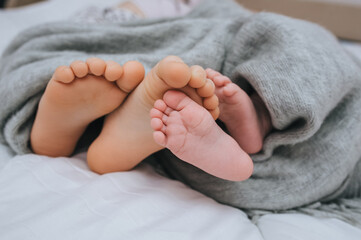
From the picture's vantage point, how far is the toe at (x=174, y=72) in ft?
1.21

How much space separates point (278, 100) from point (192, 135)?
0.56 ft

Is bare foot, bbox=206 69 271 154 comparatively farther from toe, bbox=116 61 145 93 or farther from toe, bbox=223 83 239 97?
toe, bbox=116 61 145 93

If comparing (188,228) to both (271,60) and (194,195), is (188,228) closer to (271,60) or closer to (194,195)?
(194,195)

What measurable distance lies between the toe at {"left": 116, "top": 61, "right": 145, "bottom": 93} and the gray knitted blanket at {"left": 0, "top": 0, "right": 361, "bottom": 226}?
0.14 meters

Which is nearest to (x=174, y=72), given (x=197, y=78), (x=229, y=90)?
(x=197, y=78)

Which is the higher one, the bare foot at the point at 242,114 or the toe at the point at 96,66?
the toe at the point at 96,66

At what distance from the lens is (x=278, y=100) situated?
18.8 inches

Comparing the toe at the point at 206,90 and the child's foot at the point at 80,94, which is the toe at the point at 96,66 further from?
the toe at the point at 206,90

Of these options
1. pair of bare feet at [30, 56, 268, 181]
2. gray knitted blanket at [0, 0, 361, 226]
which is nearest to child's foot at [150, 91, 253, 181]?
pair of bare feet at [30, 56, 268, 181]

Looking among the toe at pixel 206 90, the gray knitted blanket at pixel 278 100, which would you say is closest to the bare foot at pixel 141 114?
the toe at pixel 206 90

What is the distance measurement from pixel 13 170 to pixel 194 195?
0.35 meters

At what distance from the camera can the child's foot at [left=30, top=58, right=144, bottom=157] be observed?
0.43 meters

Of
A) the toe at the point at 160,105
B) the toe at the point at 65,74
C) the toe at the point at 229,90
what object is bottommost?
the toe at the point at 229,90

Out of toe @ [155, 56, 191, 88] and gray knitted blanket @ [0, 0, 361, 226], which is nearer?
toe @ [155, 56, 191, 88]
